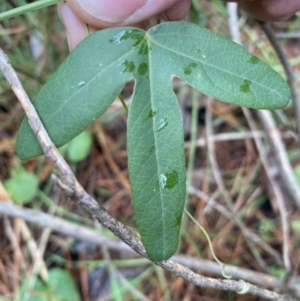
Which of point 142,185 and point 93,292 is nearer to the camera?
point 142,185

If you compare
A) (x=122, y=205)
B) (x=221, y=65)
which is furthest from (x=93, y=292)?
(x=221, y=65)

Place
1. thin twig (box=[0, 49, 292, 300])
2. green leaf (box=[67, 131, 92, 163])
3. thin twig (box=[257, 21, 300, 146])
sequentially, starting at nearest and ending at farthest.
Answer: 1. thin twig (box=[0, 49, 292, 300])
2. thin twig (box=[257, 21, 300, 146])
3. green leaf (box=[67, 131, 92, 163])

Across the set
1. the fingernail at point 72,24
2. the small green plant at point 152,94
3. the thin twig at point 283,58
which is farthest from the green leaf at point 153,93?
the thin twig at point 283,58

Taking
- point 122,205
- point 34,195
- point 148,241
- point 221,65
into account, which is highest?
point 221,65

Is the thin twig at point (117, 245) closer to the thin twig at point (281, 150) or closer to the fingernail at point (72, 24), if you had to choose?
the thin twig at point (281, 150)

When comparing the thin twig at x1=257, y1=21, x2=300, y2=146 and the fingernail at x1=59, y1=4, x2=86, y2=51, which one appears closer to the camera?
the fingernail at x1=59, y1=4, x2=86, y2=51

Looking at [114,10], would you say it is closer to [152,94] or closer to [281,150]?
[152,94]

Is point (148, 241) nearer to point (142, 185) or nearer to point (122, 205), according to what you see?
point (142, 185)

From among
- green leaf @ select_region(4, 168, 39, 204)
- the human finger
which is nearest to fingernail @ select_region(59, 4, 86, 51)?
the human finger

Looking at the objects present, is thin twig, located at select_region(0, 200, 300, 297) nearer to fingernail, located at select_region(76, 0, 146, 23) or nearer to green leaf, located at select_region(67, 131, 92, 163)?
green leaf, located at select_region(67, 131, 92, 163)
